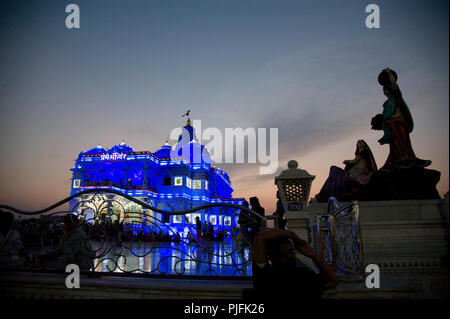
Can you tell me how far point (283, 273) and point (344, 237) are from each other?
1.83 metres

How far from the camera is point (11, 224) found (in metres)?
3.74

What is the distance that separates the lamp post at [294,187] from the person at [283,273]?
202cm

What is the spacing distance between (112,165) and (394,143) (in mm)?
33585

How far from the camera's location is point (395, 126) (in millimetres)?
6254

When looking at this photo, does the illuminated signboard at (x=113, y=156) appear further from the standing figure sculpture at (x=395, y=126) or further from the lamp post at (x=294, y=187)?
the lamp post at (x=294, y=187)

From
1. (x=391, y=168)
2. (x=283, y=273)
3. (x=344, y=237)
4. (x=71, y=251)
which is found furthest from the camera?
(x=391, y=168)

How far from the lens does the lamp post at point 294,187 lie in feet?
12.9

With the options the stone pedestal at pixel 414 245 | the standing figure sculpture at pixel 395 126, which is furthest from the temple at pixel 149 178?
the stone pedestal at pixel 414 245

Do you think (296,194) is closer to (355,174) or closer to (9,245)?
(355,174)

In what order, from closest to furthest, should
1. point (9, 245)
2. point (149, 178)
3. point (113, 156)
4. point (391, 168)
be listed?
point (9, 245)
point (391, 168)
point (113, 156)
point (149, 178)

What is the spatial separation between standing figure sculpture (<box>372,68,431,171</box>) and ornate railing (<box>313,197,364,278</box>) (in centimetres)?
376

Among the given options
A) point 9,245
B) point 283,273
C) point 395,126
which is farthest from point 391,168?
point 9,245

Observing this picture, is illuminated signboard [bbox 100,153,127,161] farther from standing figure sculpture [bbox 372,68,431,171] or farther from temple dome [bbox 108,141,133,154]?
standing figure sculpture [bbox 372,68,431,171]
